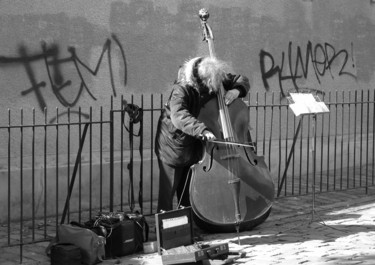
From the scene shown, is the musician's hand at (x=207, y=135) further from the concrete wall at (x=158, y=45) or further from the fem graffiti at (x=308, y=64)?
the fem graffiti at (x=308, y=64)

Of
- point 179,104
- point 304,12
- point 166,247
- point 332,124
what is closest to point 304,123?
point 332,124

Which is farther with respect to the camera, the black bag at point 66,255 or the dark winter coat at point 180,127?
the dark winter coat at point 180,127

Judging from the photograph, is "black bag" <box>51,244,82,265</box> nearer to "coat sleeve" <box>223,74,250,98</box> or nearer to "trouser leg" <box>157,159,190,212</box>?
"trouser leg" <box>157,159,190,212</box>

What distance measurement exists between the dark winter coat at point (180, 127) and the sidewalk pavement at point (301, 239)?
79cm

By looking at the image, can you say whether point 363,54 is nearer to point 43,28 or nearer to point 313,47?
point 313,47

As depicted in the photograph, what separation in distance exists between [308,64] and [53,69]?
441 centimetres

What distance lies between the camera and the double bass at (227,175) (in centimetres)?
752

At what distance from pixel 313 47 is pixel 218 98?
4784mm

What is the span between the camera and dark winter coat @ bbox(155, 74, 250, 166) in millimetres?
7375

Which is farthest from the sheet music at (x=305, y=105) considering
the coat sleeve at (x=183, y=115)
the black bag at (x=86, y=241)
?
the black bag at (x=86, y=241)

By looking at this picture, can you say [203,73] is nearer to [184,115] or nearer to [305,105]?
[184,115]

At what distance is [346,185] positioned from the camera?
11.0 metres

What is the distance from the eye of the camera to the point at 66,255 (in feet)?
21.8

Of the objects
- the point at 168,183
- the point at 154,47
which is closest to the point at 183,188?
the point at 168,183
